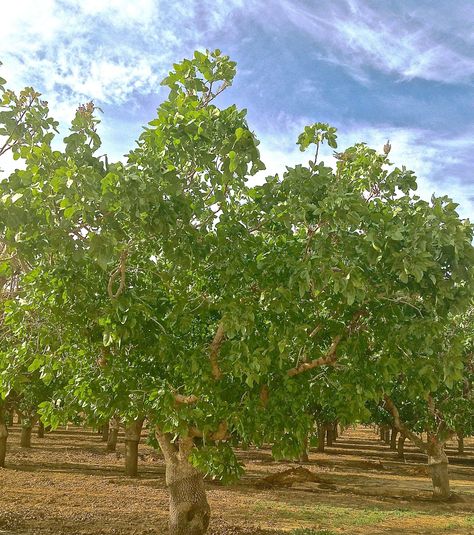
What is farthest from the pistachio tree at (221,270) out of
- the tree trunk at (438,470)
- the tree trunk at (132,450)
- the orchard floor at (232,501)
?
the tree trunk at (132,450)

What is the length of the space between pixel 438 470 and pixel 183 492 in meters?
15.6

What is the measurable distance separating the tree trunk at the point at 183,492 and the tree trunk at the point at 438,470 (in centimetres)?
1503

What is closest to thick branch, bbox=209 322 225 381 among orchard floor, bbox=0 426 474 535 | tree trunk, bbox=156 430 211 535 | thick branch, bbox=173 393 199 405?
thick branch, bbox=173 393 199 405

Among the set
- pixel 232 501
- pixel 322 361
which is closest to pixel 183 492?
pixel 322 361

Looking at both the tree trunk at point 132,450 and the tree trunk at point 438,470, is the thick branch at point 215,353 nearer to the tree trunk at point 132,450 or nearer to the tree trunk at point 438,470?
the tree trunk at point 438,470

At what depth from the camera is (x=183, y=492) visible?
1282cm

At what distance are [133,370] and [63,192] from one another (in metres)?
4.60

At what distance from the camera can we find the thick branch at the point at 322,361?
34.2 ft

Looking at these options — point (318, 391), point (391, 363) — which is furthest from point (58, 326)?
point (391, 363)

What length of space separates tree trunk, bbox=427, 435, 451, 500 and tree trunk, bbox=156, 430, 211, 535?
1503 cm

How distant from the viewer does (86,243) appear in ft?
25.8

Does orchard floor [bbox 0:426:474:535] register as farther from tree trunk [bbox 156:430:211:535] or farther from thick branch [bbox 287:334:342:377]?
thick branch [bbox 287:334:342:377]

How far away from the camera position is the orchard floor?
1689cm

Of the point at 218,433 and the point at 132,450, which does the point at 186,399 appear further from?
the point at 132,450
